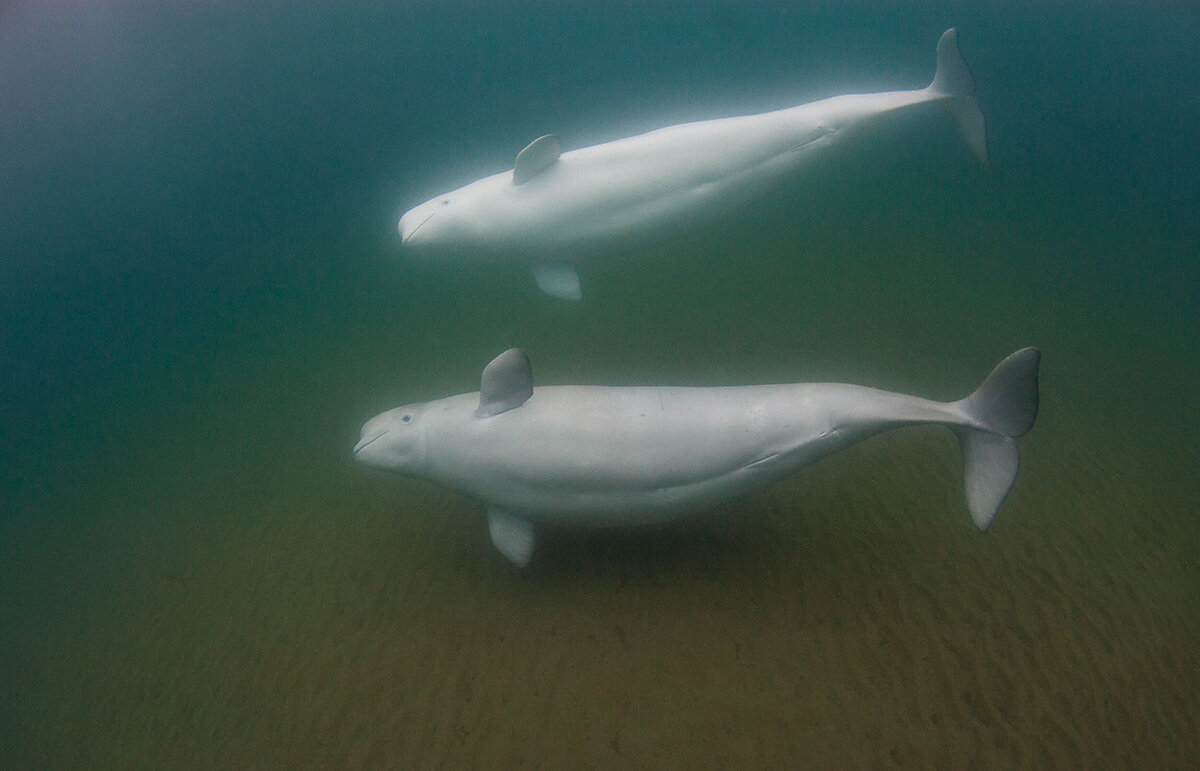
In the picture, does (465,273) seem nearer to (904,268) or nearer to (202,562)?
(202,562)

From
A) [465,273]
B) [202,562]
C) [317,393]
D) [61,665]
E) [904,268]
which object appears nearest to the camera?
[61,665]

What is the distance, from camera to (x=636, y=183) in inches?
227

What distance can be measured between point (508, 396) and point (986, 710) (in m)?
4.37

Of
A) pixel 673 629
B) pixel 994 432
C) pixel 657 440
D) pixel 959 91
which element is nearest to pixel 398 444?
pixel 657 440

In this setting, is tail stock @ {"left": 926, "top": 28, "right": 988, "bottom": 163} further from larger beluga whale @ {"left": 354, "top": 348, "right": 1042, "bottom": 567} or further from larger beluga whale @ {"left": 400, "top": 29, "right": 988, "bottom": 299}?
larger beluga whale @ {"left": 354, "top": 348, "right": 1042, "bottom": 567}

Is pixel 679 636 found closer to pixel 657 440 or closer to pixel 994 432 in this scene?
pixel 657 440

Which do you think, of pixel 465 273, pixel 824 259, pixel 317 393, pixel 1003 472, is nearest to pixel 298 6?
pixel 465 273

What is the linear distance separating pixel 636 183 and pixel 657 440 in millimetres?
2872

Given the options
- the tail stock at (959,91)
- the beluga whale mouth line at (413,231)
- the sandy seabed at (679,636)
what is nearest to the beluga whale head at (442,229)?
the beluga whale mouth line at (413,231)

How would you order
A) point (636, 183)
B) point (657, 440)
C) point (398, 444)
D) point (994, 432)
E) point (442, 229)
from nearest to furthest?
point (994, 432) → point (657, 440) → point (398, 444) → point (636, 183) → point (442, 229)

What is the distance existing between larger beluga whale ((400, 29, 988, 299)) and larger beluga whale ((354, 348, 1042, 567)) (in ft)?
6.36

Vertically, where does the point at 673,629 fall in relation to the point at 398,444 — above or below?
below

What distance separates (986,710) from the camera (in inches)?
163

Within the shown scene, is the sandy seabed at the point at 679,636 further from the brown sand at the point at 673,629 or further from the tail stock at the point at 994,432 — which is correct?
the tail stock at the point at 994,432
